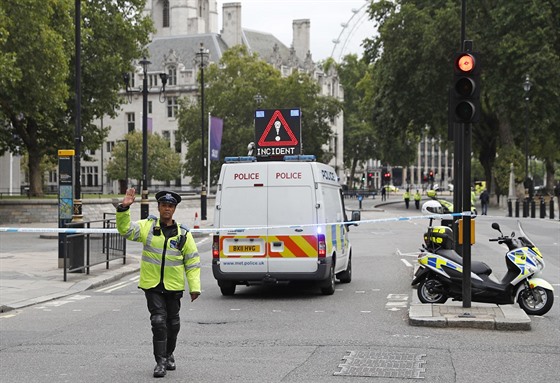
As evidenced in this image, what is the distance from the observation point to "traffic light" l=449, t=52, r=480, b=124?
12.2 meters

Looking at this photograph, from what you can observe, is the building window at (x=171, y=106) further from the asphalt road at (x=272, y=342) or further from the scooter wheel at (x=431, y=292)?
the scooter wheel at (x=431, y=292)

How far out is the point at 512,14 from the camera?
174 feet

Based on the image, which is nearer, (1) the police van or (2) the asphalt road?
(2) the asphalt road

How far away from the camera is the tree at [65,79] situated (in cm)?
3706

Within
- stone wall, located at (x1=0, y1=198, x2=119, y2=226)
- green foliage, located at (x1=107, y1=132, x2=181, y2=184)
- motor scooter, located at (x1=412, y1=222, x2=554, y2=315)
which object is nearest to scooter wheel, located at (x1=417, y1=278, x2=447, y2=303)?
motor scooter, located at (x1=412, y1=222, x2=554, y2=315)

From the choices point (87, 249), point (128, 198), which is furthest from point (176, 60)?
point (128, 198)

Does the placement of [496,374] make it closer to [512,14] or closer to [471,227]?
[471,227]

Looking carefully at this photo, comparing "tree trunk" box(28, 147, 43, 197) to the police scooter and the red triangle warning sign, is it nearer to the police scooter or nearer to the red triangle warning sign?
the red triangle warning sign

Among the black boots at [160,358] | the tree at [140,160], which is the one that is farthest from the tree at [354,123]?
the black boots at [160,358]

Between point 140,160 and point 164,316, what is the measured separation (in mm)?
86618

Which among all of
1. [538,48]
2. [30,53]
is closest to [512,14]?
[538,48]

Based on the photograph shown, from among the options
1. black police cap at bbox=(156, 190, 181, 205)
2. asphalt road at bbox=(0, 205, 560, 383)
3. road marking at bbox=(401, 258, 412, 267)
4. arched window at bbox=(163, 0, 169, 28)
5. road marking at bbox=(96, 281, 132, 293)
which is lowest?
road marking at bbox=(96, 281, 132, 293)

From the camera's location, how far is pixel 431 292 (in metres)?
13.7

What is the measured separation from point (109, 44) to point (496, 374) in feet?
148
